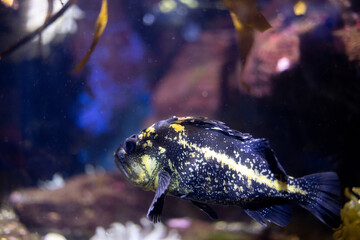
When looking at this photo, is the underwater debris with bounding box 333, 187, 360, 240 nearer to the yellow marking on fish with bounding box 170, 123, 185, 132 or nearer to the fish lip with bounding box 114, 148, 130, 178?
the yellow marking on fish with bounding box 170, 123, 185, 132

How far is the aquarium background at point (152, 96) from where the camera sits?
270 cm

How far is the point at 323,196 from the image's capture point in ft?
5.00

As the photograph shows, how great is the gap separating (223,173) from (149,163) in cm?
47

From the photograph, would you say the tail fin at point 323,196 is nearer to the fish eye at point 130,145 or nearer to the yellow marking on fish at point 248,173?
the yellow marking on fish at point 248,173

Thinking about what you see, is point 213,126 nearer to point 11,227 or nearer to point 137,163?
point 137,163

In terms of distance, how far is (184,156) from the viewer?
1.52m

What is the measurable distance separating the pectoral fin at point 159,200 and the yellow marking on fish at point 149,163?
0.09m

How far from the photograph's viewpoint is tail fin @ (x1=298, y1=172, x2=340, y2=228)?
152 cm

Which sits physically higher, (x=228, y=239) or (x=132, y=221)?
(x=132, y=221)

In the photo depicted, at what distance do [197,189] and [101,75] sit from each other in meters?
2.68

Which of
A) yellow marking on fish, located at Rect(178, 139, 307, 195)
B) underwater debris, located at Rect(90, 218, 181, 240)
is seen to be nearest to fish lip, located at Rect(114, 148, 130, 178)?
yellow marking on fish, located at Rect(178, 139, 307, 195)

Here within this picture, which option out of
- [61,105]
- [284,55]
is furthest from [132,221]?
[284,55]

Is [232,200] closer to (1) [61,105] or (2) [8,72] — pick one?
(1) [61,105]

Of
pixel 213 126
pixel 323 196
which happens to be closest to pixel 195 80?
pixel 213 126
